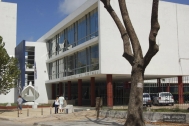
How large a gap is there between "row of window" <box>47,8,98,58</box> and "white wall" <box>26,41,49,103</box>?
1498 mm

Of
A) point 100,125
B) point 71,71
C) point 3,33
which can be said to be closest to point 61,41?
point 71,71

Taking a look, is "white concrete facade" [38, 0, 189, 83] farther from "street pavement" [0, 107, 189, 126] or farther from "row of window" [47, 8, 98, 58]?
"street pavement" [0, 107, 189, 126]

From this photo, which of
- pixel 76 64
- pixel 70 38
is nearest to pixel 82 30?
pixel 70 38

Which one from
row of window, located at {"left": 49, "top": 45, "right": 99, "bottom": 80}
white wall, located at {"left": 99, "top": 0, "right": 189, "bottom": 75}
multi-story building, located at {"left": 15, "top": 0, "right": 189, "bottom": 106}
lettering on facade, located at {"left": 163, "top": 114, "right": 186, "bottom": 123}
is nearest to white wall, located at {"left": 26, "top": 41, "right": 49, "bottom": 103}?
row of window, located at {"left": 49, "top": 45, "right": 99, "bottom": 80}

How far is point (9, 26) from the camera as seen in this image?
51750 mm

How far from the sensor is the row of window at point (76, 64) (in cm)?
3156

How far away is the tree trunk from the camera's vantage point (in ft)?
44.3

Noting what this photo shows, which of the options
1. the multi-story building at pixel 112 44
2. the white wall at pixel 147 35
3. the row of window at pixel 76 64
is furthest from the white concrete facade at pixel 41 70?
the white wall at pixel 147 35

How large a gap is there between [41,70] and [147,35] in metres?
21.7

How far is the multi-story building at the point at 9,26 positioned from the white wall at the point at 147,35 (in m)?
26.2

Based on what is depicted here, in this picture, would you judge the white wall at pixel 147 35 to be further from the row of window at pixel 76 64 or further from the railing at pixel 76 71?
the railing at pixel 76 71

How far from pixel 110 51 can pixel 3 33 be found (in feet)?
91.2

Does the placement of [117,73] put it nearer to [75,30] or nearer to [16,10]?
[75,30]

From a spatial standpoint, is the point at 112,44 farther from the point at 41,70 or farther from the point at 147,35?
the point at 41,70
